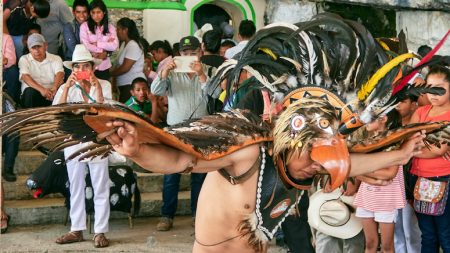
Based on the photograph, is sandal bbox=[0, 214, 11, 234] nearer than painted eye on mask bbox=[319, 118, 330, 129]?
No

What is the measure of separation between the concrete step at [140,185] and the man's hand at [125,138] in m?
5.95

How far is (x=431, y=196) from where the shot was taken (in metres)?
7.18

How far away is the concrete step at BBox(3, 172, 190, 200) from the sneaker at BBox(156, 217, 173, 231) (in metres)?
1.04

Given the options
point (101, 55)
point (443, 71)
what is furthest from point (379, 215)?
point (101, 55)

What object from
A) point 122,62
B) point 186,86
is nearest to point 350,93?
point 186,86

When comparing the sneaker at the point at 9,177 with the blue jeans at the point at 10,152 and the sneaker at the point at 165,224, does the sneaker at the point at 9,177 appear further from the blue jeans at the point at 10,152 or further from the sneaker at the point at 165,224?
the sneaker at the point at 165,224

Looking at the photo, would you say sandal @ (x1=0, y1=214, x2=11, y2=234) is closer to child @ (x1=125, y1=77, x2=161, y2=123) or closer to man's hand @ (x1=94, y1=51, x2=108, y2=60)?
child @ (x1=125, y1=77, x2=161, y2=123)

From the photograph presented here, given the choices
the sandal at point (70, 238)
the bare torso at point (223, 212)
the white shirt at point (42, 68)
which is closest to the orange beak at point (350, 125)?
the bare torso at point (223, 212)

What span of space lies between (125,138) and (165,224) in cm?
534

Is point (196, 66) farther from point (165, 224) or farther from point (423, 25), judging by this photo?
point (423, 25)

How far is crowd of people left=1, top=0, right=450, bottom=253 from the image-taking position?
584 centimetres

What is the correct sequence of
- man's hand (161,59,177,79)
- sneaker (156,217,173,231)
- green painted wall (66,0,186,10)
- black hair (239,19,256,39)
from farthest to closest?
green painted wall (66,0,186,10)
black hair (239,19,256,39)
sneaker (156,217,173,231)
man's hand (161,59,177,79)

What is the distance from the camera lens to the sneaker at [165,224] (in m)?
9.34

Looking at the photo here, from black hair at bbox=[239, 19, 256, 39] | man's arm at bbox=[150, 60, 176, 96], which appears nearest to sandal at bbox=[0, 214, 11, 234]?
man's arm at bbox=[150, 60, 176, 96]
